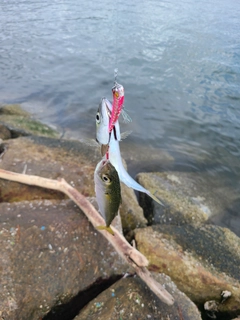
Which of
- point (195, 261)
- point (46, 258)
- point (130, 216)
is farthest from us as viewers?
point (130, 216)

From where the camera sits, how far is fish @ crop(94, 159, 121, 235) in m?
1.87

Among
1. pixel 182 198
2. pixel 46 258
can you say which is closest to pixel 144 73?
pixel 182 198

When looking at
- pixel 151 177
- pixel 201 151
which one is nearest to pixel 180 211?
pixel 151 177

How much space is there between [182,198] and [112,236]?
2.58 metres

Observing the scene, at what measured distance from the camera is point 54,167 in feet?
18.2

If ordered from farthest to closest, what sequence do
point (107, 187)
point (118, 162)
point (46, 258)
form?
point (46, 258) → point (107, 187) → point (118, 162)

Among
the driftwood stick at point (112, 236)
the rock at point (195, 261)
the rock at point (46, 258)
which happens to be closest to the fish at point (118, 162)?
the driftwood stick at point (112, 236)

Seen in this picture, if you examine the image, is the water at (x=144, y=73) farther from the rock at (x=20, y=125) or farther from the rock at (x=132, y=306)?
the rock at (x=132, y=306)

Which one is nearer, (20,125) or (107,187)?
(107,187)

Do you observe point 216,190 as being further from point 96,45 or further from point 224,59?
point 96,45

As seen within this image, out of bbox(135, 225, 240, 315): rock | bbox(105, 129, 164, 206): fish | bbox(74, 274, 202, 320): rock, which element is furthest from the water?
bbox(105, 129, 164, 206): fish

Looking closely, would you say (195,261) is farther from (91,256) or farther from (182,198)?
(182,198)

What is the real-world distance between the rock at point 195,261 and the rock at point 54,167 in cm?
68

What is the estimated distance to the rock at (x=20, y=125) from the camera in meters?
7.88
